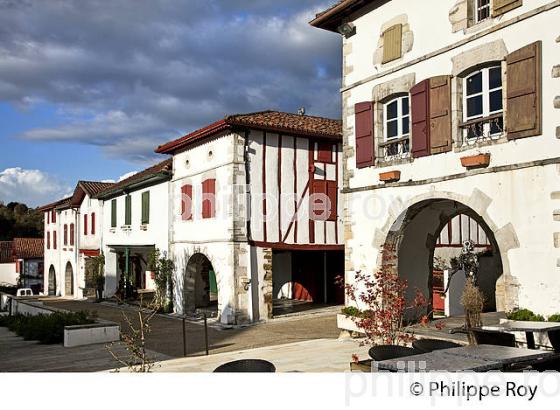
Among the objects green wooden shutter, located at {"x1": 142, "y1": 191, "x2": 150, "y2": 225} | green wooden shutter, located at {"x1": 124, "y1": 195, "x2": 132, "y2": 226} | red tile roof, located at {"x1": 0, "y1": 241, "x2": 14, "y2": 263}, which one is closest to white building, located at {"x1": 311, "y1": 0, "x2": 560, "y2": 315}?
green wooden shutter, located at {"x1": 142, "y1": 191, "x2": 150, "y2": 225}

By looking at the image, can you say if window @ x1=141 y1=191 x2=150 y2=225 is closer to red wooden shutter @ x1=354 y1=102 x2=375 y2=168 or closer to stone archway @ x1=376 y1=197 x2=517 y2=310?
red wooden shutter @ x1=354 y1=102 x2=375 y2=168

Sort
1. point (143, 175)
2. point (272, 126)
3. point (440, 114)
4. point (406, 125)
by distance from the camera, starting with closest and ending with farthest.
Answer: point (440, 114), point (406, 125), point (272, 126), point (143, 175)

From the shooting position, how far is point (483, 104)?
331 inches

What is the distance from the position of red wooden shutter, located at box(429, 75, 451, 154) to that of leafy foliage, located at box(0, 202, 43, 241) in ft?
134

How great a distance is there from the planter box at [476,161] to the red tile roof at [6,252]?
33.4 m

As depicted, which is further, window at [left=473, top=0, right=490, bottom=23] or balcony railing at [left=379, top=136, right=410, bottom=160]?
balcony railing at [left=379, top=136, right=410, bottom=160]

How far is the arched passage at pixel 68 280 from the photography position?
28766 mm

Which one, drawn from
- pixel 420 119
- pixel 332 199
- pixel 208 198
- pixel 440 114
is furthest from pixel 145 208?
pixel 440 114

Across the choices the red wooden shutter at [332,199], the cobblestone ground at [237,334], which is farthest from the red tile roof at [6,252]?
the red wooden shutter at [332,199]

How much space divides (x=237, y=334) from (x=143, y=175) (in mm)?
8947

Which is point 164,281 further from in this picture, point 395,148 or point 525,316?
point 525,316

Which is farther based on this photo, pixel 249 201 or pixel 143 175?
pixel 143 175

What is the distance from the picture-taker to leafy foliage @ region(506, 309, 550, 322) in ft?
24.5

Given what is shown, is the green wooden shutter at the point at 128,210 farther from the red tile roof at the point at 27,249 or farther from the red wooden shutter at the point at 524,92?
the red tile roof at the point at 27,249
